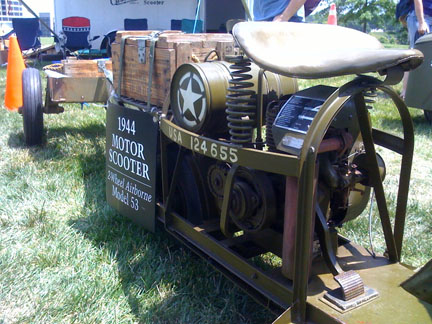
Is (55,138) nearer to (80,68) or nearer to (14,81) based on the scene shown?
(80,68)

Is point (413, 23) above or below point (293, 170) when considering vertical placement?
above

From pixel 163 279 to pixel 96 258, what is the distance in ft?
1.53

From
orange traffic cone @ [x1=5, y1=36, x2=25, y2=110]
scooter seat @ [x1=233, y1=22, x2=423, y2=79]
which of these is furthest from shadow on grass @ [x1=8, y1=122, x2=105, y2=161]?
scooter seat @ [x1=233, y1=22, x2=423, y2=79]

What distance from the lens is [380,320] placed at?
5.38 ft

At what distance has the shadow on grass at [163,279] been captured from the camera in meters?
2.30

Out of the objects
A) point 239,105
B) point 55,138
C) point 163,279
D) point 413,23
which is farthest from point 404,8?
point 163,279

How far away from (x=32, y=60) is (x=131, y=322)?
41.8 ft

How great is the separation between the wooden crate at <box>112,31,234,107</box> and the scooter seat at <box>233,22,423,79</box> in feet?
2.37

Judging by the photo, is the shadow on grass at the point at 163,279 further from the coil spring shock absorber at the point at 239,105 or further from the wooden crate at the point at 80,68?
the wooden crate at the point at 80,68

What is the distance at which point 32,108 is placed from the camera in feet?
15.0

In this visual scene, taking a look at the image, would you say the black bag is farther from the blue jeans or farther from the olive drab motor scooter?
the olive drab motor scooter

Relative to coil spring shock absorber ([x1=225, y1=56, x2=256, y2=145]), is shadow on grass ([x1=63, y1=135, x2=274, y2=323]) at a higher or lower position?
lower

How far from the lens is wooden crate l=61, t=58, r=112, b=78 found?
15.5 feet

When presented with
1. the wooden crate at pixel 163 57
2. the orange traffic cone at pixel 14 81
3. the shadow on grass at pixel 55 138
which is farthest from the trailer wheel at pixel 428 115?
the orange traffic cone at pixel 14 81
